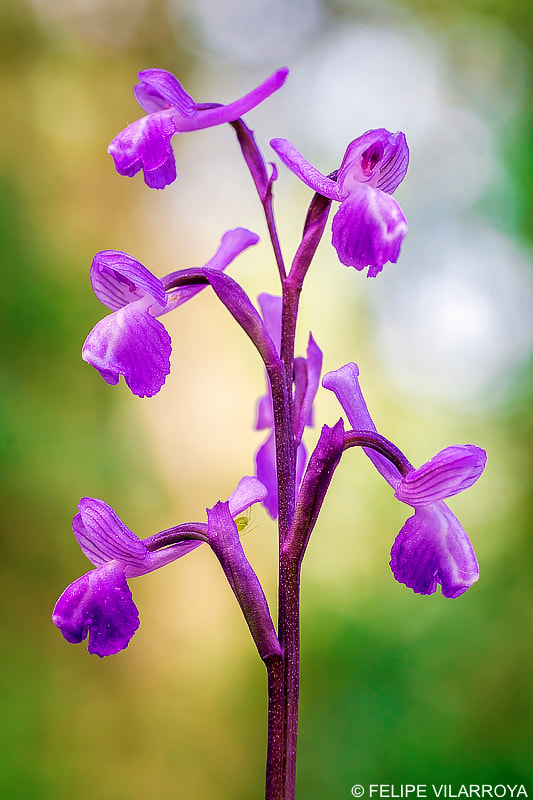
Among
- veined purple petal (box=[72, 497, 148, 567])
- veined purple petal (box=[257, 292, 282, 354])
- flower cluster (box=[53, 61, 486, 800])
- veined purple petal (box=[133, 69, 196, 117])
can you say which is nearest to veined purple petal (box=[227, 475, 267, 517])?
flower cluster (box=[53, 61, 486, 800])

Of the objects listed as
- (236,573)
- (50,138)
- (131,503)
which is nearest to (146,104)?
(236,573)

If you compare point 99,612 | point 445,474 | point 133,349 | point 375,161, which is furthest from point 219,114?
point 99,612

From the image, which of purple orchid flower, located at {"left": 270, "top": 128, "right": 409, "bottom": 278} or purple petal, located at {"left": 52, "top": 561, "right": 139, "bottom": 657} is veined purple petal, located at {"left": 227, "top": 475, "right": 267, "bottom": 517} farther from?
purple orchid flower, located at {"left": 270, "top": 128, "right": 409, "bottom": 278}

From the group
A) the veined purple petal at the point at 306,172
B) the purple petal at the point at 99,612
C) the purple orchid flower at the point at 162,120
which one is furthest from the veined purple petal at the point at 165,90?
the purple petal at the point at 99,612

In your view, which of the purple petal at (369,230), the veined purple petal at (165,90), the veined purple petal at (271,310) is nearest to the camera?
the purple petal at (369,230)

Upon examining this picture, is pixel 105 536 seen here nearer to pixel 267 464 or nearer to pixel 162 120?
pixel 267 464

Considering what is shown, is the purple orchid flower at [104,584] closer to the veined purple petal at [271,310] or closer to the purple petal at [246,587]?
the purple petal at [246,587]
